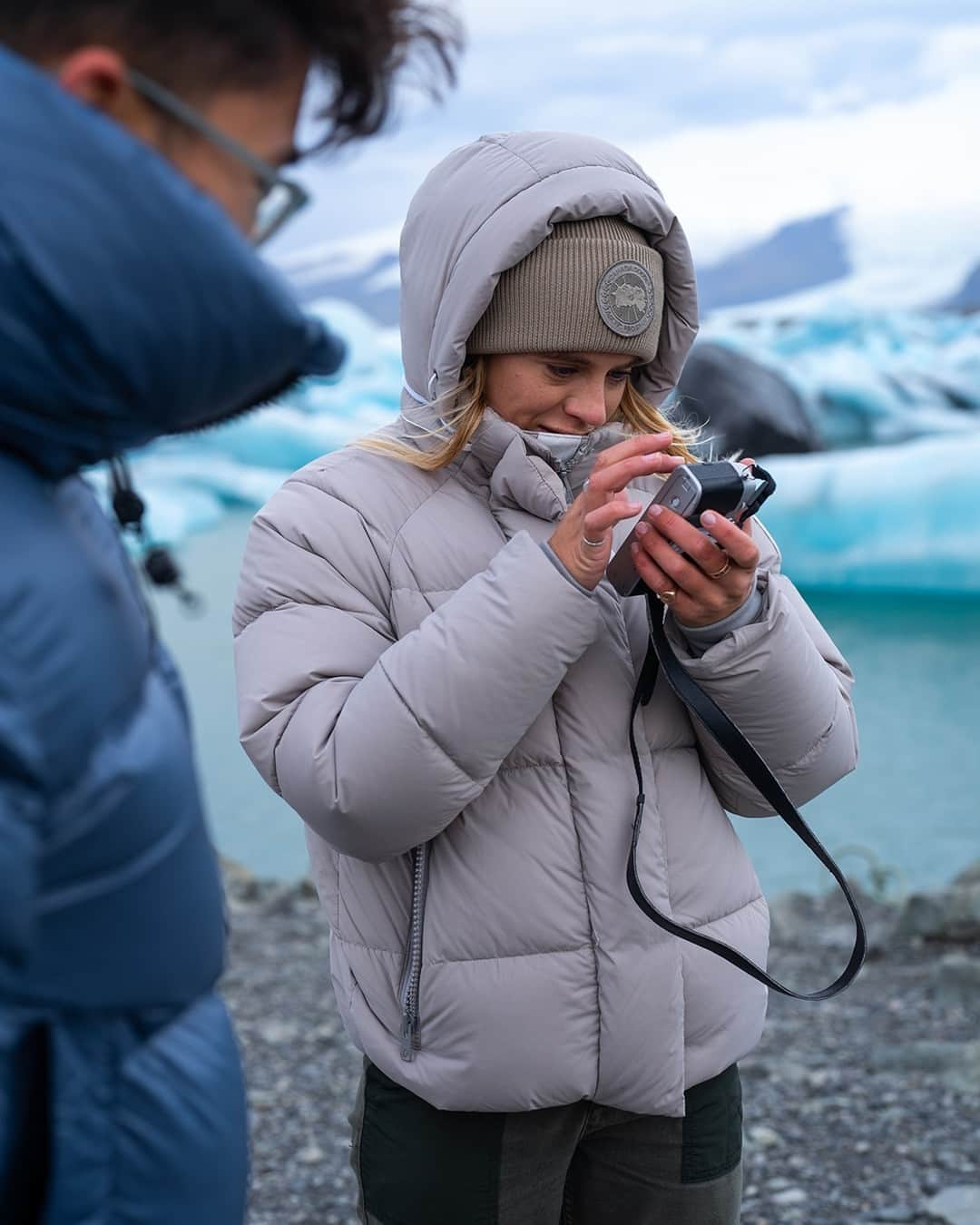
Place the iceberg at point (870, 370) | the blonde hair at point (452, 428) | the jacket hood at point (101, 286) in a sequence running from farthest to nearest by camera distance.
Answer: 1. the iceberg at point (870, 370)
2. the blonde hair at point (452, 428)
3. the jacket hood at point (101, 286)

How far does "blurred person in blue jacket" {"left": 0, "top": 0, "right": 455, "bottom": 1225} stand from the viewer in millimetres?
739

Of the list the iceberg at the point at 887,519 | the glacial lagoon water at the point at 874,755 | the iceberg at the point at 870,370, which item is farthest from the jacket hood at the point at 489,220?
the iceberg at the point at 870,370

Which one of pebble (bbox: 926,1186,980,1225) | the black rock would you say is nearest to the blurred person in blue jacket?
pebble (bbox: 926,1186,980,1225)

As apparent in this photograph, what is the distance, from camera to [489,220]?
1601 mm

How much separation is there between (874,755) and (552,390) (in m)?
7.44

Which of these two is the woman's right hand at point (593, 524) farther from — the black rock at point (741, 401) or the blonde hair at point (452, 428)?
the black rock at point (741, 401)

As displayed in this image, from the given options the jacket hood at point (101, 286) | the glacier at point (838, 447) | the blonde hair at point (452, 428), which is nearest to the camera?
the jacket hood at point (101, 286)

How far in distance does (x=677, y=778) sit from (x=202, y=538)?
1381cm

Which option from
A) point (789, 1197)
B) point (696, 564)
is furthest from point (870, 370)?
point (696, 564)

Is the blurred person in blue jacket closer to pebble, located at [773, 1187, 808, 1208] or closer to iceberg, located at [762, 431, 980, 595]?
pebble, located at [773, 1187, 808, 1208]

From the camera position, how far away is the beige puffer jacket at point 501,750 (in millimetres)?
1427

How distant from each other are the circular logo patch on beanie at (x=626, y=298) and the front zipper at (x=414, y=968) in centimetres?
67

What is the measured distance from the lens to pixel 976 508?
11469mm

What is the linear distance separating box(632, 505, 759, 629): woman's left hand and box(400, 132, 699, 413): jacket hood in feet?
1.12
